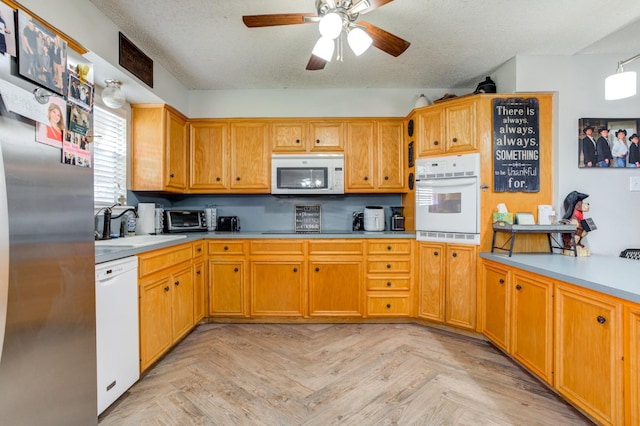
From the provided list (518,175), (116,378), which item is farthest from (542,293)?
(116,378)

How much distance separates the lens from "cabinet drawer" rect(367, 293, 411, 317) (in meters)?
2.86

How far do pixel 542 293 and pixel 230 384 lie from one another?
2.14 m

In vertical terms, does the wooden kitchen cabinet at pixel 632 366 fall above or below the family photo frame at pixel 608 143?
below

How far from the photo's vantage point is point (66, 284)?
1.11 meters

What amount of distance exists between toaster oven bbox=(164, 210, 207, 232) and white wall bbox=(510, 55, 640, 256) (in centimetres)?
346

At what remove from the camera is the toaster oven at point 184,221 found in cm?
298

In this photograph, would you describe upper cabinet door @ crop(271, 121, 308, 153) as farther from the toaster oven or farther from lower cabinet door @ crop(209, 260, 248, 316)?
lower cabinet door @ crop(209, 260, 248, 316)

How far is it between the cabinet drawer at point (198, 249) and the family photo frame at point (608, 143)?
3.58 m

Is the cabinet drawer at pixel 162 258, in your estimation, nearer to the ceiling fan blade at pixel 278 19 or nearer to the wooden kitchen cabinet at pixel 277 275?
the wooden kitchen cabinet at pixel 277 275

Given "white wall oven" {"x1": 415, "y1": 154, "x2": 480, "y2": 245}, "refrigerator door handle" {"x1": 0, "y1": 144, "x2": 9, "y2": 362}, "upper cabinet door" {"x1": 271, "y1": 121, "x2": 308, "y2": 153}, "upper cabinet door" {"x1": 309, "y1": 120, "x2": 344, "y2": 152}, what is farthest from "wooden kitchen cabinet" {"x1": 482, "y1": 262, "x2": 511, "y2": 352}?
"refrigerator door handle" {"x1": 0, "y1": 144, "x2": 9, "y2": 362}

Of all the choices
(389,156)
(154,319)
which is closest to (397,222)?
(389,156)

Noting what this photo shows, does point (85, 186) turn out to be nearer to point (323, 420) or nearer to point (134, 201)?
point (323, 420)

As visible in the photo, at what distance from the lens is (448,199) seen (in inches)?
106

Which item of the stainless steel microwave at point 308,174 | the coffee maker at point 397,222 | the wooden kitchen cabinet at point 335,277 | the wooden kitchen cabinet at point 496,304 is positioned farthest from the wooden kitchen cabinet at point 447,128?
the wooden kitchen cabinet at point 335,277
